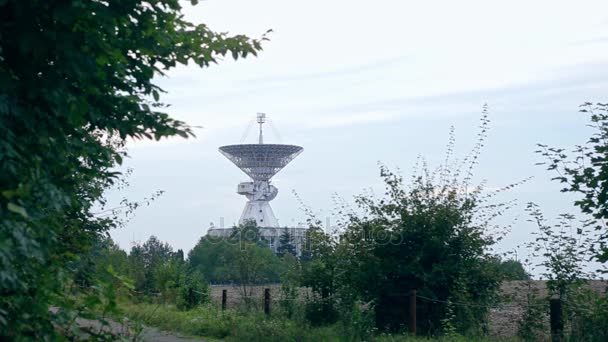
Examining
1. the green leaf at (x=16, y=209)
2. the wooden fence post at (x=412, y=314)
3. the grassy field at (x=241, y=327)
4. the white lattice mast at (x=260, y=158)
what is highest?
the white lattice mast at (x=260, y=158)

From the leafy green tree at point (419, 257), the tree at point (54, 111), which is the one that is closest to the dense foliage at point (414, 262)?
the leafy green tree at point (419, 257)

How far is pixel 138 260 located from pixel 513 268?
20.8 meters

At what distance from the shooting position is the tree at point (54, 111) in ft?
16.4

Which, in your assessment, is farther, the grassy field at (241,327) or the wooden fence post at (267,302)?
the wooden fence post at (267,302)

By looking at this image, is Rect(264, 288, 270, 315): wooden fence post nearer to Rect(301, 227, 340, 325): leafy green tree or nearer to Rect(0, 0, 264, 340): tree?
Rect(301, 227, 340, 325): leafy green tree

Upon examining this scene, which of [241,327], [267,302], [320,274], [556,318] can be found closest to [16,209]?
[556,318]

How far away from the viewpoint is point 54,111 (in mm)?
5410

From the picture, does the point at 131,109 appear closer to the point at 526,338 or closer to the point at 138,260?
the point at 526,338

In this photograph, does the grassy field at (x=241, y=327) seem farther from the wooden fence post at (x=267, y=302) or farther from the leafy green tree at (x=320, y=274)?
the leafy green tree at (x=320, y=274)

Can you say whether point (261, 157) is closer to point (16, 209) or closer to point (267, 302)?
point (267, 302)

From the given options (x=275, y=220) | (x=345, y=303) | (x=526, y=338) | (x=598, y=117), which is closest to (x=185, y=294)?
(x=345, y=303)

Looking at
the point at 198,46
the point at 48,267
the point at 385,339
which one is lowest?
the point at 385,339

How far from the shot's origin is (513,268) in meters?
16.4

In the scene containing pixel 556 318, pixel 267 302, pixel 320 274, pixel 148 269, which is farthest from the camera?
pixel 148 269
